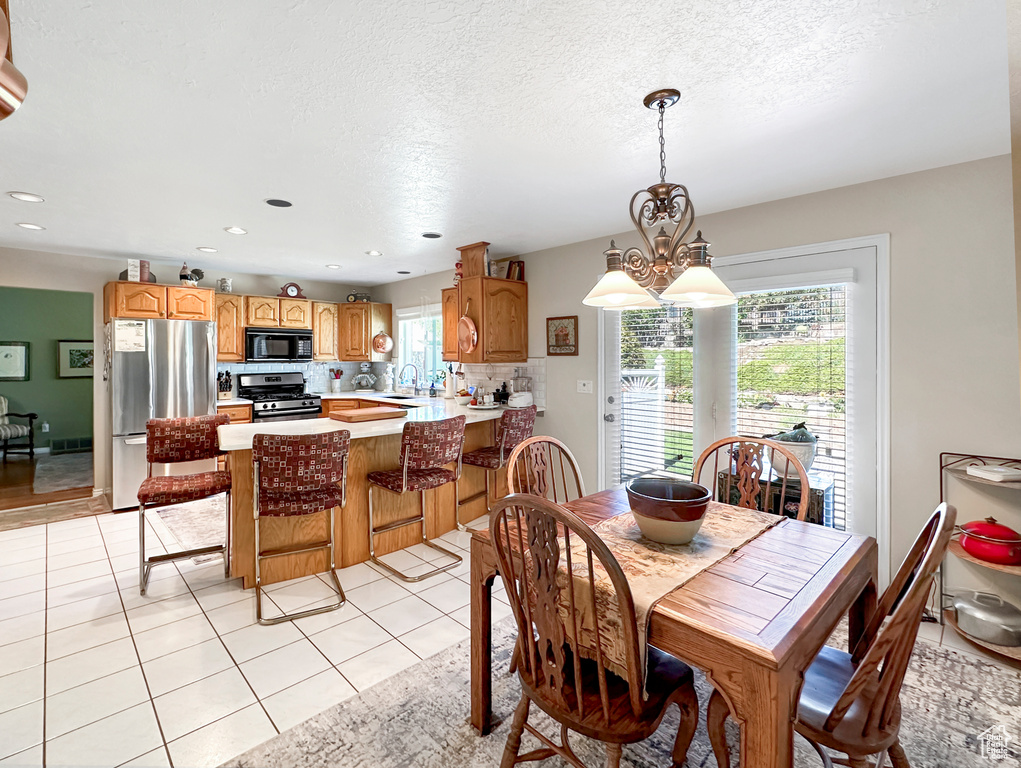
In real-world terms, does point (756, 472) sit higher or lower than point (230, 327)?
lower

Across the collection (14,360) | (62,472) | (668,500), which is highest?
(14,360)

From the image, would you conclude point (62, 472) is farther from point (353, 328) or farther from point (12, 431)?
point (353, 328)

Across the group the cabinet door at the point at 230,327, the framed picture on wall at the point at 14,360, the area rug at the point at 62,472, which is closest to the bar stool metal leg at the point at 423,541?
the cabinet door at the point at 230,327

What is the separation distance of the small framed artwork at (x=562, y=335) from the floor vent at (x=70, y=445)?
738 centimetres

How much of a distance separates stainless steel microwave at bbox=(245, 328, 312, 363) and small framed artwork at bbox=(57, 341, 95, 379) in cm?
369

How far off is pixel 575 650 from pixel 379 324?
572 cm

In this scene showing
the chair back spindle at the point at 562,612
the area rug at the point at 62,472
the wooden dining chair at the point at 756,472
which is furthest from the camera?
the area rug at the point at 62,472

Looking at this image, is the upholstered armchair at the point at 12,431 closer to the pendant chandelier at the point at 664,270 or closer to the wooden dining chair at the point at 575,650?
the wooden dining chair at the point at 575,650

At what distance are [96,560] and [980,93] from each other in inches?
210

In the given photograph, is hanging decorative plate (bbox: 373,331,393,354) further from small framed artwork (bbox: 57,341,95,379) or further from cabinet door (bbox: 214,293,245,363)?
small framed artwork (bbox: 57,341,95,379)

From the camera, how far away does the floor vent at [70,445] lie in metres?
6.96

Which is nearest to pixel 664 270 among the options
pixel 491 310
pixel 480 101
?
pixel 480 101

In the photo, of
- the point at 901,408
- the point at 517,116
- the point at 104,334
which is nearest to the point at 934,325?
the point at 901,408

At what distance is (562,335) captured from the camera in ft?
13.6
